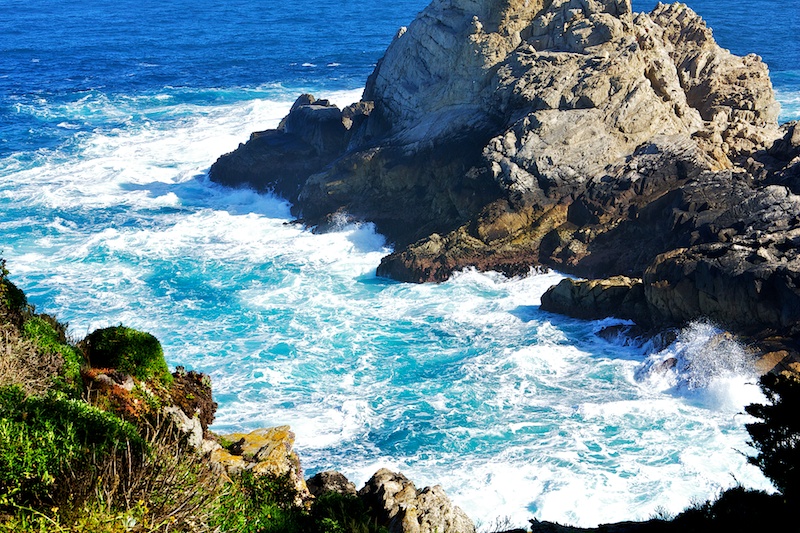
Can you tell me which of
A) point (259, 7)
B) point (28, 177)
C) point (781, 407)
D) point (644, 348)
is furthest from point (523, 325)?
point (259, 7)

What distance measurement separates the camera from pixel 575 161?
40656mm

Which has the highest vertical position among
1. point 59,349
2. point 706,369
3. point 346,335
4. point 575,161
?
point 59,349

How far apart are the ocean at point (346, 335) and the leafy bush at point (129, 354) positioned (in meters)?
7.54

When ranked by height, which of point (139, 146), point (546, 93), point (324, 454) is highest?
point (546, 93)

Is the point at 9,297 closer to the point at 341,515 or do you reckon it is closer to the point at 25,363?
the point at 25,363

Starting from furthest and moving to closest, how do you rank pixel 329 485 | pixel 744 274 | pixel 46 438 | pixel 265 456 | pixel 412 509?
1. pixel 744 274
2. pixel 265 456
3. pixel 329 485
4. pixel 412 509
5. pixel 46 438

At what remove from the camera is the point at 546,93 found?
42.3 m

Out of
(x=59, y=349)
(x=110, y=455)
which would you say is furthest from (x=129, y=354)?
(x=110, y=455)

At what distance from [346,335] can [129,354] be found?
51.9 feet

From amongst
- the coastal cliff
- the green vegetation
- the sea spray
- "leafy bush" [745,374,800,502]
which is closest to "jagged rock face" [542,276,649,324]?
the coastal cliff

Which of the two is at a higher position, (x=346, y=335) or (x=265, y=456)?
(x=265, y=456)

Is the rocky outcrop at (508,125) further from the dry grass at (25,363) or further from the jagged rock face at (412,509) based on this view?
the dry grass at (25,363)

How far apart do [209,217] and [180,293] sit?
11220 millimetres

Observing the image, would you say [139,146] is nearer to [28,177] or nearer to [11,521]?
[28,177]
